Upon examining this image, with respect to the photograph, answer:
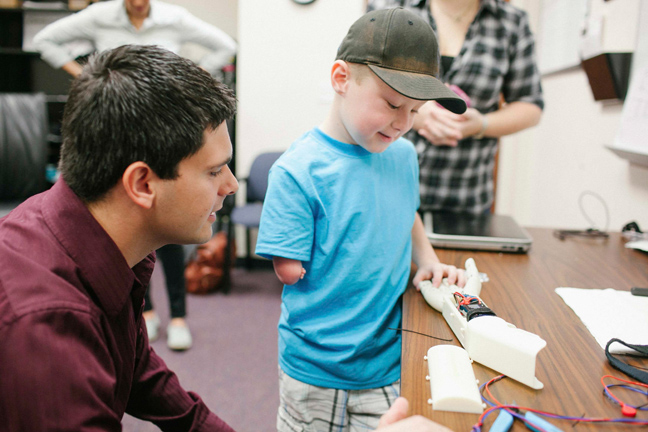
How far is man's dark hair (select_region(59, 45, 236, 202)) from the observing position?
0.59 meters

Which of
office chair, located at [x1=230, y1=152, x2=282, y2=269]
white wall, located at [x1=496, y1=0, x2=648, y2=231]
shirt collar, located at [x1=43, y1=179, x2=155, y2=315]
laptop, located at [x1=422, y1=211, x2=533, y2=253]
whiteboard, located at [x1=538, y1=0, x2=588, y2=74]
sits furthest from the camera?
office chair, located at [x1=230, y1=152, x2=282, y2=269]

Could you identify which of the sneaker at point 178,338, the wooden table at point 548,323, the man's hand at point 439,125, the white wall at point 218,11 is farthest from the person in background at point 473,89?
the white wall at point 218,11

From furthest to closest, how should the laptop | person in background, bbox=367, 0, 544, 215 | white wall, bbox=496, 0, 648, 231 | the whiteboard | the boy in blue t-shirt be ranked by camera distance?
the whiteboard
white wall, bbox=496, 0, 648, 231
person in background, bbox=367, 0, 544, 215
the laptop
the boy in blue t-shirt

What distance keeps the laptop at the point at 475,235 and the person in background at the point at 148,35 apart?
129 centimetres

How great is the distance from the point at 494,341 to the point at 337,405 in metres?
0.40

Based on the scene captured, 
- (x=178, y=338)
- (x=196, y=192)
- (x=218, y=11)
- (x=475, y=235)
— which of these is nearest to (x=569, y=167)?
(x=475, y=235)

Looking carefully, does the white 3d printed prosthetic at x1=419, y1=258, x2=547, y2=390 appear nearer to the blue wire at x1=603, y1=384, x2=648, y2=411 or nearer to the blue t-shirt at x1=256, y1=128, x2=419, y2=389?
the blue wire at x1=603, y1=384, x2=648, y2=411

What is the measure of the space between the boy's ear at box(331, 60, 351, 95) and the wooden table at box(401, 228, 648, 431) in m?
0.41

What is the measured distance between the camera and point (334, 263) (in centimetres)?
90

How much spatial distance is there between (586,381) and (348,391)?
431 millimetres

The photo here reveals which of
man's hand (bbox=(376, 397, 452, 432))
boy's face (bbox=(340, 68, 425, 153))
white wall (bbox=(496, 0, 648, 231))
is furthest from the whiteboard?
man's hand (bbox=(376, 397, 452, 432))

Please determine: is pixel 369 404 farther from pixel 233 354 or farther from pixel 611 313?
pixel 233 354

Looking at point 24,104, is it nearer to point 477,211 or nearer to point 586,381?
point 477,211

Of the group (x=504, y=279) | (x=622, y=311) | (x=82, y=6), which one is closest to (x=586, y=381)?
(x=622, y=311)
